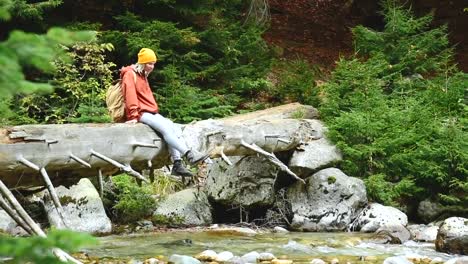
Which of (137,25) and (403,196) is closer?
(403,196)

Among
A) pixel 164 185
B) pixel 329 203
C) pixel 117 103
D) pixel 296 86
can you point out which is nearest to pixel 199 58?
pixel 296 86

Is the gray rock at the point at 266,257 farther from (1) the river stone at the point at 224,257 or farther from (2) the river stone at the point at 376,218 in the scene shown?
(2) the river stone at the point at 376,218

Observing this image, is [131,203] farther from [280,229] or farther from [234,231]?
[280,229]

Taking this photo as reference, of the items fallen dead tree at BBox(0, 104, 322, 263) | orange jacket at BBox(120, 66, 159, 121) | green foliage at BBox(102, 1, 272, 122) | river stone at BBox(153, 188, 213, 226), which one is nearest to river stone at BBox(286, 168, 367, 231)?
fallen dead tree at BBox(0, 104, 322, 263)

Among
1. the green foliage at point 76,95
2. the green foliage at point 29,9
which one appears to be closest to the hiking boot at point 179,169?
the green foliage at point 76,95

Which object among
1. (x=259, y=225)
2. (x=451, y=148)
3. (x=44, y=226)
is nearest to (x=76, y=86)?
(x=44, y=226)

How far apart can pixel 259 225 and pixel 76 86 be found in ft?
→ 14.4

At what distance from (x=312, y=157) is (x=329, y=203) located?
84cm

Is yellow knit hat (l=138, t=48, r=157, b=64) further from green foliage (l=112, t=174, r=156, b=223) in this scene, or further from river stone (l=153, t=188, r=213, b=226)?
river stone (l=153, t=188, r=213, b=226)

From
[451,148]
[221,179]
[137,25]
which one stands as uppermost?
[137,25]

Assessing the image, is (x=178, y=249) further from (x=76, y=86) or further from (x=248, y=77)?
(x=248, y=77)

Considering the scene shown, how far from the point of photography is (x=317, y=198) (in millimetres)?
10031

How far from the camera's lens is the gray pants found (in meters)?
7.91

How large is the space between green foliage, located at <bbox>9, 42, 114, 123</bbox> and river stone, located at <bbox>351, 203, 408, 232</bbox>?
4.81m
